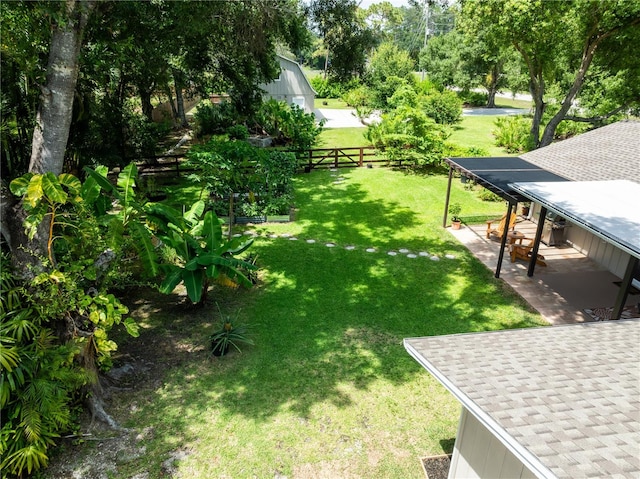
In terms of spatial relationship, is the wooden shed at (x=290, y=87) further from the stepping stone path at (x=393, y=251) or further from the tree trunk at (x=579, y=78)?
the stepping stone path at (x=393, y=251)

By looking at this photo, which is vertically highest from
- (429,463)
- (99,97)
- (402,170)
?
(99,97)

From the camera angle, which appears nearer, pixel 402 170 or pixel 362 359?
pixel 362 359

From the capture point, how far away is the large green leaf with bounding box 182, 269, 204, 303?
8453 mm

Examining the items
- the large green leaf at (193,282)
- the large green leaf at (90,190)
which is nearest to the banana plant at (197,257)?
the large green leaf at (193,282)

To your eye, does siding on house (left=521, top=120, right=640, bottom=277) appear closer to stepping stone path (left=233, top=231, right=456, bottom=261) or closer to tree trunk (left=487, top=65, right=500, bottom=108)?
stepping stone path (left=233, top=231, right=456, bottom=261)

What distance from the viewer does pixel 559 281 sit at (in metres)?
11.0

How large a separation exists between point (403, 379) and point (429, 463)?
175 centimetres

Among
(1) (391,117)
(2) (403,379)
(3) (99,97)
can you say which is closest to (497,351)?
(2) (403,379)

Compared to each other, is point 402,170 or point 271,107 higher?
point 271,107

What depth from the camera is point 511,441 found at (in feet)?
11.2

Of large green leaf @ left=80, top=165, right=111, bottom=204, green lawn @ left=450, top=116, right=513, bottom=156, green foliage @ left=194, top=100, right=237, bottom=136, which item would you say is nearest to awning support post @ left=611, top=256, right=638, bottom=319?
large green leaf @ left=80, top=165, right=111, bottom=204

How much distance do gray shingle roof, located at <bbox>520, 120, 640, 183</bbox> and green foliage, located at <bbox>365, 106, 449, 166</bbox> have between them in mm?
5642

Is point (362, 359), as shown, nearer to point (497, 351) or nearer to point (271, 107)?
point (497, 351)

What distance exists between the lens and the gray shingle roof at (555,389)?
329cm
